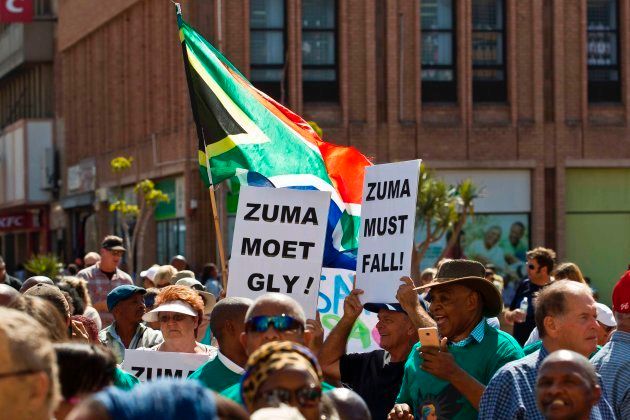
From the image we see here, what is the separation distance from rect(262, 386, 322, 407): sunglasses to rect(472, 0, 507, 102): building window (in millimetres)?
32803

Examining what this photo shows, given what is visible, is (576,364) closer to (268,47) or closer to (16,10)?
(268,47)

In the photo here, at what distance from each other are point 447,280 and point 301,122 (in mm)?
4812

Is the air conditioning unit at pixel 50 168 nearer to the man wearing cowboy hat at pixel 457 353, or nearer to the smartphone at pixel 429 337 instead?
the man wearing cowboy hat at pixel 457 353

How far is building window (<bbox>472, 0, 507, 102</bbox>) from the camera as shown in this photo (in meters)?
36.9

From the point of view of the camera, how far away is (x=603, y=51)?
123 ft

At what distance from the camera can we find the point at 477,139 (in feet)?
121

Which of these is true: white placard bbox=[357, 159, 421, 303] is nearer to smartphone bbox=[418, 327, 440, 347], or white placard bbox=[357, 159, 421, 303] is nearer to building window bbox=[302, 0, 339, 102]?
smartphone bbox=[418, 327, 440, 347]

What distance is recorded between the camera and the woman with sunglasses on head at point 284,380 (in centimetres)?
470

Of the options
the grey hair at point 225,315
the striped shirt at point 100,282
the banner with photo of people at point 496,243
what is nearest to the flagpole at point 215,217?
the grey hair at point 225,315

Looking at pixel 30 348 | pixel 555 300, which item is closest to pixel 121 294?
pixel 555 300

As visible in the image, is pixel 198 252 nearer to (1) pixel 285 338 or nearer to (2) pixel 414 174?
→ (2) pixel 414 174

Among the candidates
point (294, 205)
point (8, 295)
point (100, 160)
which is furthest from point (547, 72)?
point (8, 295)

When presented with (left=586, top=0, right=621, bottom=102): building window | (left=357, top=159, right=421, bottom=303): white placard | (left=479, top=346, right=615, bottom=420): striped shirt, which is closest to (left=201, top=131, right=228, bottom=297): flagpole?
(left=357, top=159, right=421, bottom=303): white placard

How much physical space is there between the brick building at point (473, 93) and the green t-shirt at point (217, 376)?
2804 centimetres
